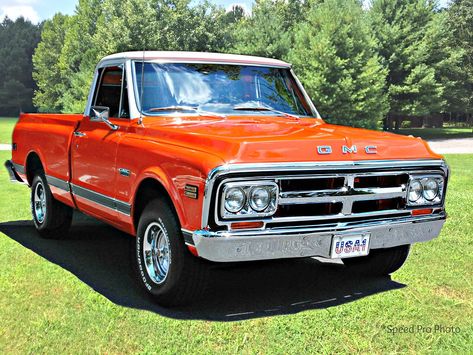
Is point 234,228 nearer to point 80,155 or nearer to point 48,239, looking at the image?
point 80,155

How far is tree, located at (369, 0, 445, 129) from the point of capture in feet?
161

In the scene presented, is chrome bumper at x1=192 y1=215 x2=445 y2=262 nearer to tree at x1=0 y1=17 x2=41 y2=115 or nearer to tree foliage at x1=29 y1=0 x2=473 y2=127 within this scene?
tree foliage at x1=29 y1=0 x2=473 y2=127

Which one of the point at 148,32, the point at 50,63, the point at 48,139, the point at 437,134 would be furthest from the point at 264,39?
the point at 48,139

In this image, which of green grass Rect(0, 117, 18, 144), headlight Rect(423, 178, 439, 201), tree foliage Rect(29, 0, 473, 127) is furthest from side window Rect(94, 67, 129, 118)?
tree foliage Rect(29, 0, 473, 127)

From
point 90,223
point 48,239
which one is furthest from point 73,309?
point 90,223

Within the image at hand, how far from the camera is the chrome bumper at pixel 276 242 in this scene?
4422mm

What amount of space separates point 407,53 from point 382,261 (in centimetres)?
4617

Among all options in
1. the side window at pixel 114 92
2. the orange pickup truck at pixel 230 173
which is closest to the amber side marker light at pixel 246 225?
the orange pickup truck at pixel 230 173

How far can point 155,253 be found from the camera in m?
5.25

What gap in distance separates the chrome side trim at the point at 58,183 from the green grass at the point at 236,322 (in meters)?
0.83

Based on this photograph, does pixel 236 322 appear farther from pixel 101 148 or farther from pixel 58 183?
A: pixel 58 183

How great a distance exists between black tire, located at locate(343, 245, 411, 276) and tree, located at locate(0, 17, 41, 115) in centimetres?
10333

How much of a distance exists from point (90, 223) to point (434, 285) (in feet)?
16.3

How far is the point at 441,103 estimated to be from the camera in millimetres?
50438
